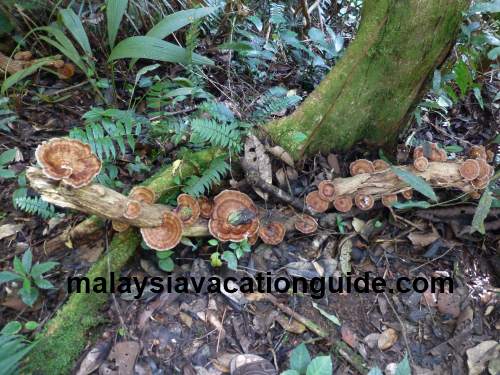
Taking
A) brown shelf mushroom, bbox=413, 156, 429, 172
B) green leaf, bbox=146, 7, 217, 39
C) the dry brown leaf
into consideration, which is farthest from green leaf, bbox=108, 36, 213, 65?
brown shelf mushroom, bbox=413, 156, 429, 172

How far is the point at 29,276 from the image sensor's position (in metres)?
2.96

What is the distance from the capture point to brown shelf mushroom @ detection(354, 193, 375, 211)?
362 centimetres

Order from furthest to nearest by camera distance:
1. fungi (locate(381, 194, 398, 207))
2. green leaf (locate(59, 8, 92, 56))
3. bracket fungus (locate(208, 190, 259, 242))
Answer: green leaf (locate(59, 8, 92, 56)) → fungi (locate(381, 194, 398, 207)) → bracket fungus (locate(208, 190, 259, 242))

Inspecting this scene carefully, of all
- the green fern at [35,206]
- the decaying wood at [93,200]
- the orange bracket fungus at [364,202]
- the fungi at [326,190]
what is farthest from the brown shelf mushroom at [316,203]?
the green fern at [35,206]

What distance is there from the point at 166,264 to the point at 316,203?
1.42m

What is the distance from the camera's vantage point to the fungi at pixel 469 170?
356 cm

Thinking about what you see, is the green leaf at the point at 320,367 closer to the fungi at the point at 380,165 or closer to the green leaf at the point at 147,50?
the fungi at the point at 380,165


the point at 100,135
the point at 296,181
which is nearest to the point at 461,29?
the point at 296,181

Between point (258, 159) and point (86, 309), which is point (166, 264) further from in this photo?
point (258, 159)

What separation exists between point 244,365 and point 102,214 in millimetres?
1503

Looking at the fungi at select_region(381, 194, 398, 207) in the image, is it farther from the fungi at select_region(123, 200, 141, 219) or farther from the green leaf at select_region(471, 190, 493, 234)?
the fungi at select_region(123, 200, 141, 219)

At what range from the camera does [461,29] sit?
11.0ft

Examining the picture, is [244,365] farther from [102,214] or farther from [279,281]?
[102,214]

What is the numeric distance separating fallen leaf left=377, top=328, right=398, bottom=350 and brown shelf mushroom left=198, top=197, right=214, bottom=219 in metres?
1.73
